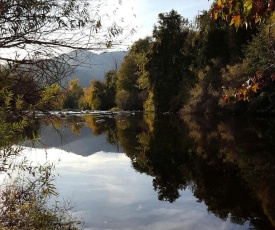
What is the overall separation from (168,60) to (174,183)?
44.4 metres

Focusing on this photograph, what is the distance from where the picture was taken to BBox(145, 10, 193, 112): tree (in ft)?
179

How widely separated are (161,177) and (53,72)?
9073 millimetres

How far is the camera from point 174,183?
12250 mm

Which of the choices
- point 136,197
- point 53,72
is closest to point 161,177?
point 136,197

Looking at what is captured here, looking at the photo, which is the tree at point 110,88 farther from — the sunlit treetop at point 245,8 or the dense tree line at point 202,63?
the sunlit treetop at point 245,8

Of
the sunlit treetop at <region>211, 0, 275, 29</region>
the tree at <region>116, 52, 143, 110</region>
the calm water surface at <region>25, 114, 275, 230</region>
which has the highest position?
the tree at <region>116, 52, 143, 110</region>

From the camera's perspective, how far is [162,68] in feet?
181

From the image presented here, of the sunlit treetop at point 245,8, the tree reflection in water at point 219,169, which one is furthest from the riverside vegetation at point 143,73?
the tree reflection in water at point 219,169

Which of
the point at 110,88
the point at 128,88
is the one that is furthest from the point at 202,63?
the point at 110,88

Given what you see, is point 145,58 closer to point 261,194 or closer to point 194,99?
point 194,99

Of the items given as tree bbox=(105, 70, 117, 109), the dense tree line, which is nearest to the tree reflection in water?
the dense tree line

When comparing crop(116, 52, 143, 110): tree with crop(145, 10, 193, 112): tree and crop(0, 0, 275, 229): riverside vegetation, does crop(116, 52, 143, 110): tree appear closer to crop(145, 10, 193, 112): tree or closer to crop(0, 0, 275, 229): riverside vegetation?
crop(0, 0, 275, 229): riverside vegetation

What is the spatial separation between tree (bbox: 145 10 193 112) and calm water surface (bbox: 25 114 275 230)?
33.6 m

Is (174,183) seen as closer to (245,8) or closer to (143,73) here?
(245,8)
